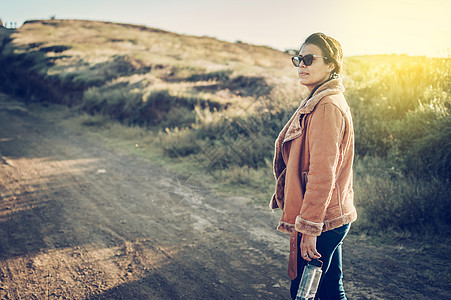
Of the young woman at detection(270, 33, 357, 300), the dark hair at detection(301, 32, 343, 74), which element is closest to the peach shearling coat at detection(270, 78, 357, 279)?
the young woman at detection(270, 33, 357, 300)

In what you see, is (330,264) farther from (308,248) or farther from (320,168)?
(320,168)

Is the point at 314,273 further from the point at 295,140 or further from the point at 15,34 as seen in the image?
the point at 15,34

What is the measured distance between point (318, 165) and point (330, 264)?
2.45 ft

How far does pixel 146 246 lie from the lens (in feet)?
13.0

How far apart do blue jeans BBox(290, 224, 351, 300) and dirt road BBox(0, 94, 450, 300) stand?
1.08 meters

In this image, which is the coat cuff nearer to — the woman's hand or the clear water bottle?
the woman's hand

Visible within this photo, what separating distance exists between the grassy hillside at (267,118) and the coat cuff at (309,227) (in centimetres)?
296

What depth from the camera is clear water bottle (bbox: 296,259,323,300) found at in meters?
1.78

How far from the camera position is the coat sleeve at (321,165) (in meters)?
1.71

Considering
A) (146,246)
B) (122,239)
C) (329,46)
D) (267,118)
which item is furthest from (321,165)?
(267,118)

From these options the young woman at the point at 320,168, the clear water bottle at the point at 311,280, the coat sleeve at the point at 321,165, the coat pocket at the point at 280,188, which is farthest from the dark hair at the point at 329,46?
the clear water bottle at the point at 311,280

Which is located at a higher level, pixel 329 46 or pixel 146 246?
pixel 329 46

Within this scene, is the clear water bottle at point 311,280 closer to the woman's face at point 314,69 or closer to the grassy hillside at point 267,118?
the woman's face at point 314,69

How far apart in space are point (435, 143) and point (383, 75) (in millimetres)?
3218
